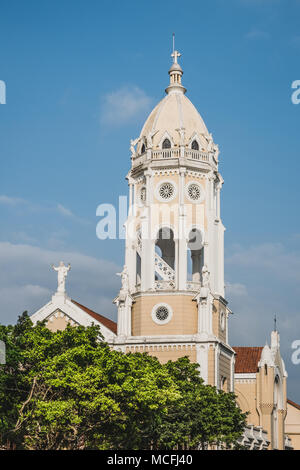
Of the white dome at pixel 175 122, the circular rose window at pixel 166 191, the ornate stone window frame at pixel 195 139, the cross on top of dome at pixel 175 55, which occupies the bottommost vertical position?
the circular rose window at pixel 166 191

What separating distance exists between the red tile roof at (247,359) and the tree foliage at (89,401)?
69.6 ft

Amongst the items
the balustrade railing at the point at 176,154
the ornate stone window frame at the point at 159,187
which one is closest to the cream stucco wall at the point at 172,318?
the ornate stone window frame at the point at 159,187

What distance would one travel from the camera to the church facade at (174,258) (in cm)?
6162

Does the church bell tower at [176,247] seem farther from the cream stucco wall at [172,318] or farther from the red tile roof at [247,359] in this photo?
the red tile roof at [247,359]

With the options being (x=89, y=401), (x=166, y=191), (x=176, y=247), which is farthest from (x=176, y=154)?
(x=89, y=401)

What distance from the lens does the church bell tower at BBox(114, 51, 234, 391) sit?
2422 inches

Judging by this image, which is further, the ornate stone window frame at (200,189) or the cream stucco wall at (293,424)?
the cream stucco wall at (293,424)

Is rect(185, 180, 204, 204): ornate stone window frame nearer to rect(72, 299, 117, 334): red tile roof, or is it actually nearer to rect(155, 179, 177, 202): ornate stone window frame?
rect(155, 179, 177, 202): ornate stone window frame

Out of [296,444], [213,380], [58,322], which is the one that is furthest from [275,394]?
[58,322]

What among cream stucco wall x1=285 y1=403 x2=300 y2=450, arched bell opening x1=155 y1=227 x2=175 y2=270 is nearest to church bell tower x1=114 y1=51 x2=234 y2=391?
arched bell opening x1=155 y1=227 x2=175 y2=270

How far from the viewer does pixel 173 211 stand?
210 feet

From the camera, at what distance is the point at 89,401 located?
4634 centimetres

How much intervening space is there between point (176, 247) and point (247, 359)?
16.0 meters
